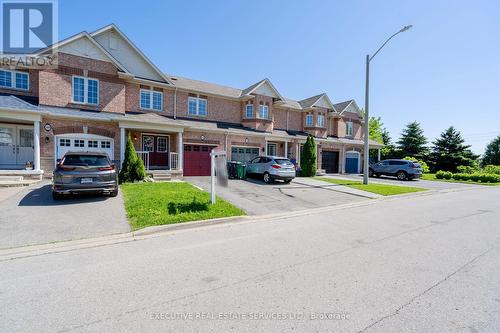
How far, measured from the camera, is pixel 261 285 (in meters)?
3.55

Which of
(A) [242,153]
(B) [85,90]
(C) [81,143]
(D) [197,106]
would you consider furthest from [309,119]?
(C) [81,143]

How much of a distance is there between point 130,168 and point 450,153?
43074 millimetres

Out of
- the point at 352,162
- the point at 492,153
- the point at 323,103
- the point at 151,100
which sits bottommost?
the point at 352,162

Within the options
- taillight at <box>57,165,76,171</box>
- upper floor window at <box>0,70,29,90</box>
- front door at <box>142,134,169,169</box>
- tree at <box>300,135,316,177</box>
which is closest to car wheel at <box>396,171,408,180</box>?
tree at <box>300,135,316,177</box>

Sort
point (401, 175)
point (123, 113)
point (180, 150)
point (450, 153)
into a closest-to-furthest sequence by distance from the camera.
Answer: point (123, 113)
point (180, 150)
point (401, 175)
point (450, 153)

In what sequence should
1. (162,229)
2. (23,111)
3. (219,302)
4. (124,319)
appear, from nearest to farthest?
(124,319) < (219,302) < (162,229) < (23,111)

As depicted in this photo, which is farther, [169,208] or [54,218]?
[169,208]

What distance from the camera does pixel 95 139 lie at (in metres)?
14.5

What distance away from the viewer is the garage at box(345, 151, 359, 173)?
27312 mm

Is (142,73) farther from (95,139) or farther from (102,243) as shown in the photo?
(102,243)

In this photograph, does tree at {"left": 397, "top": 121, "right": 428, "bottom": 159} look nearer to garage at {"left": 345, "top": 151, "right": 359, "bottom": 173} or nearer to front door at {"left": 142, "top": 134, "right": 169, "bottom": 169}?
garage at {"left": 345, "top": 151, "right": 359, "bottom": 173}

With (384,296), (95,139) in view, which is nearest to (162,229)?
(384,296)

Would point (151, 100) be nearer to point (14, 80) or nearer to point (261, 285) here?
point (14, 80)

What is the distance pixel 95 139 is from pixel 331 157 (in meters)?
21.5
